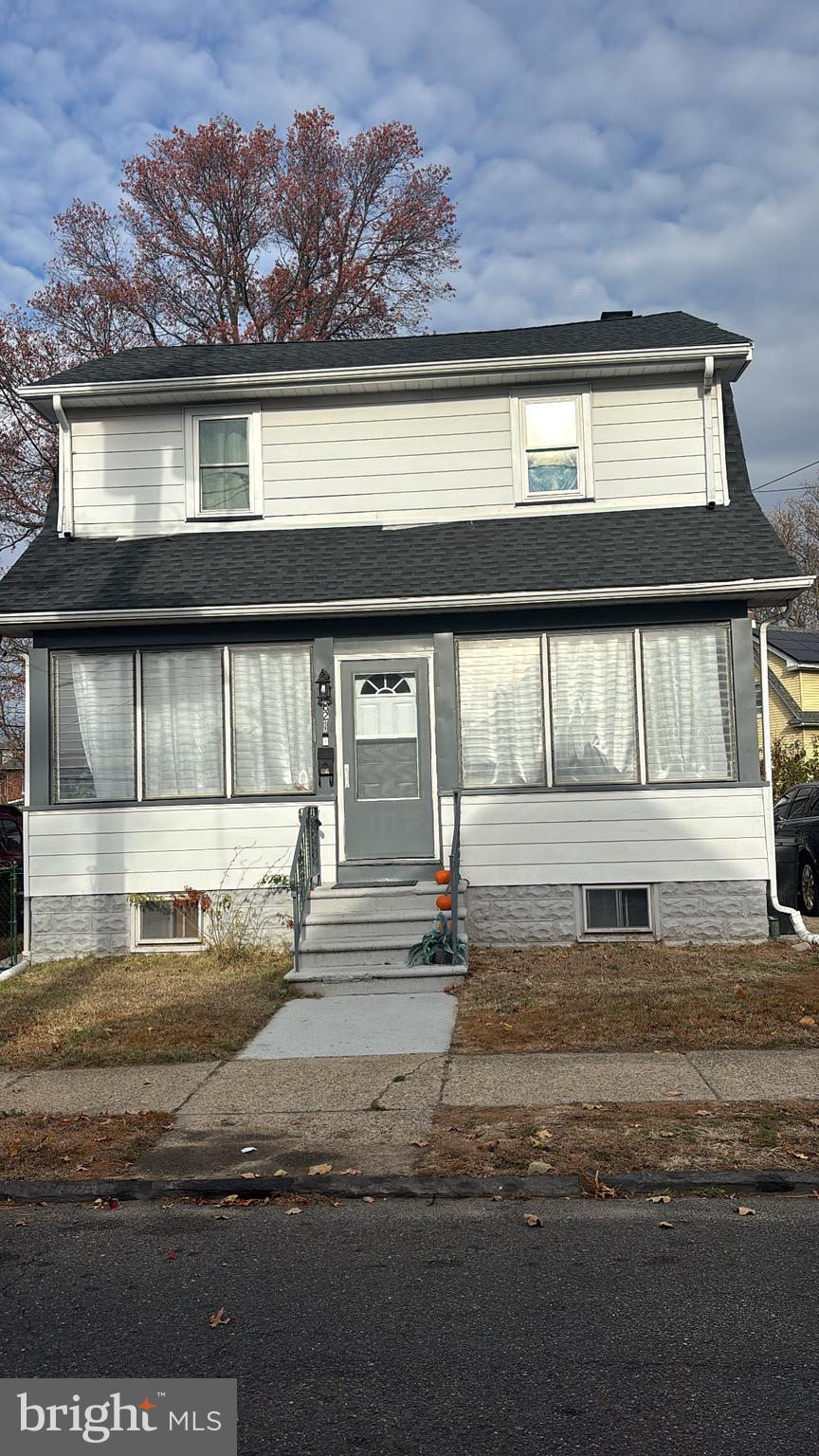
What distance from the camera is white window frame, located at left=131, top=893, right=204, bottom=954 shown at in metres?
12.7

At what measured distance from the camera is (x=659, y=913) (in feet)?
40.7

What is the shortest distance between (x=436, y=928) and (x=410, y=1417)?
7715 mm

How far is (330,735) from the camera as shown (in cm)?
1278

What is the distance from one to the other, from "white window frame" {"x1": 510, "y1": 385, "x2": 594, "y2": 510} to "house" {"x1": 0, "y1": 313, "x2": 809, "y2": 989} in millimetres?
24

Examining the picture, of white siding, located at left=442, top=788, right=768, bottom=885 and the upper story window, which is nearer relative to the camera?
white siding, located at left=442, top=788, right=768, bottom=885

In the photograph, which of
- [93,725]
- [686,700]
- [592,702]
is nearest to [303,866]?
[93,725]

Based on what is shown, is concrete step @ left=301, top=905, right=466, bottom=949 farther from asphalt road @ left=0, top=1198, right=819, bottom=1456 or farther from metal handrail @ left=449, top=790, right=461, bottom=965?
asphalt road @ left=0, top=1198, right=819, bottom=1456

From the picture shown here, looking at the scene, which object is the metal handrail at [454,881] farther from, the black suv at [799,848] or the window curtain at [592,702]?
the black suv at [799,848]

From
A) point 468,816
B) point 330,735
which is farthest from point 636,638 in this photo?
point 330,735

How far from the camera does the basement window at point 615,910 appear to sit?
1248 centimetres

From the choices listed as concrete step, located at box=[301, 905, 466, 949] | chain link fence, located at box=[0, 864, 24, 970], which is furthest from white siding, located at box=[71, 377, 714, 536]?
concrete step, located at box=[301, 905, 466, 949]

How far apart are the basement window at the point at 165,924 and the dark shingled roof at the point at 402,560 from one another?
121 inches

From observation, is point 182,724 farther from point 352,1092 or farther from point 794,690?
point 794,690

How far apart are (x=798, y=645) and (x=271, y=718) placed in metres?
22.7
